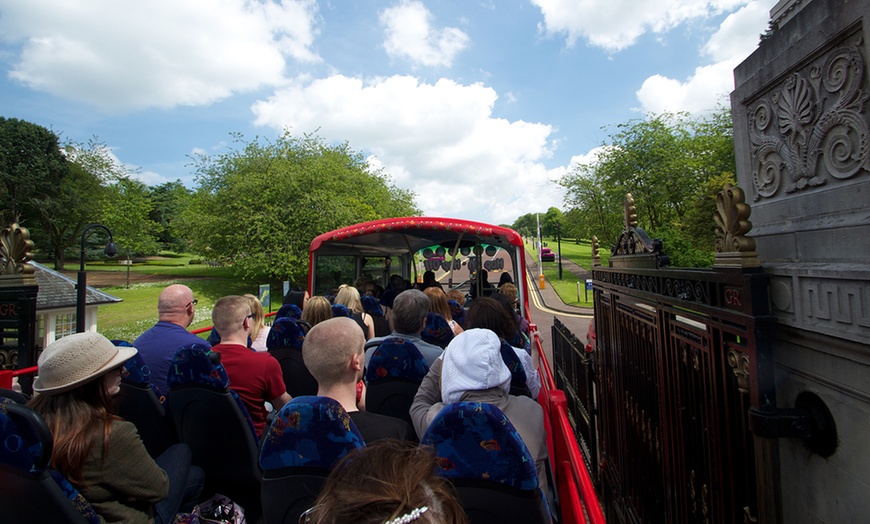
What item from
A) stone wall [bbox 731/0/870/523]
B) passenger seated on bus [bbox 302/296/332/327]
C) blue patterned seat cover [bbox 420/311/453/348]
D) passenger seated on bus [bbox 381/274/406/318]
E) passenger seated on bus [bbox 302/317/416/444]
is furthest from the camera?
passenger seated on bus [bbox 381/274/406/318]

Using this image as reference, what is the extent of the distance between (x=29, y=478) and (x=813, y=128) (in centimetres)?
318

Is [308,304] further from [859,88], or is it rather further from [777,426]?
[859,88]

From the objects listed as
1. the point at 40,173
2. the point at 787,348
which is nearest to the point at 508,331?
the point at 787,348

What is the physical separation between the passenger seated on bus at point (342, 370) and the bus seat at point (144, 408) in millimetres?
1228

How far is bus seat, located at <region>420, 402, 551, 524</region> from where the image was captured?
1.57 m

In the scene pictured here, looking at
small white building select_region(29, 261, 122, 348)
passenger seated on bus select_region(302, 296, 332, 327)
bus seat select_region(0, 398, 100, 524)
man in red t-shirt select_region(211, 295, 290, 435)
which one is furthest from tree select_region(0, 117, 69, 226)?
bus seat select_region(0, 398, 100, 524)

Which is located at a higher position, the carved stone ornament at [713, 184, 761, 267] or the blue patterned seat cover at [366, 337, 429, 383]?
the carved stone ornament at [713, 184, 761, 267]

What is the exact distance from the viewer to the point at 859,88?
1435mm

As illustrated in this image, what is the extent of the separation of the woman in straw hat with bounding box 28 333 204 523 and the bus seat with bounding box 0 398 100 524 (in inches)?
4.7

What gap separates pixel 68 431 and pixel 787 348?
9.85 ft

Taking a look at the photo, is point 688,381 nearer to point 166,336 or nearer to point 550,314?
point 166,336

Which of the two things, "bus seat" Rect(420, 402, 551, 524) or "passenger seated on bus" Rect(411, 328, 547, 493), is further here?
"passenger seated on bus" Rect(411, 328, 547, 493)

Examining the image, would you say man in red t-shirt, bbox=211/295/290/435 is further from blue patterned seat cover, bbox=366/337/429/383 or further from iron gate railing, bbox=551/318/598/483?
iron gate railing, bbox=551/318/598/483

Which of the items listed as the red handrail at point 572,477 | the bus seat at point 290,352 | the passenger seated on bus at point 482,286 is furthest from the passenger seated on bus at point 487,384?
the passenger seated on bus at point 482,286
